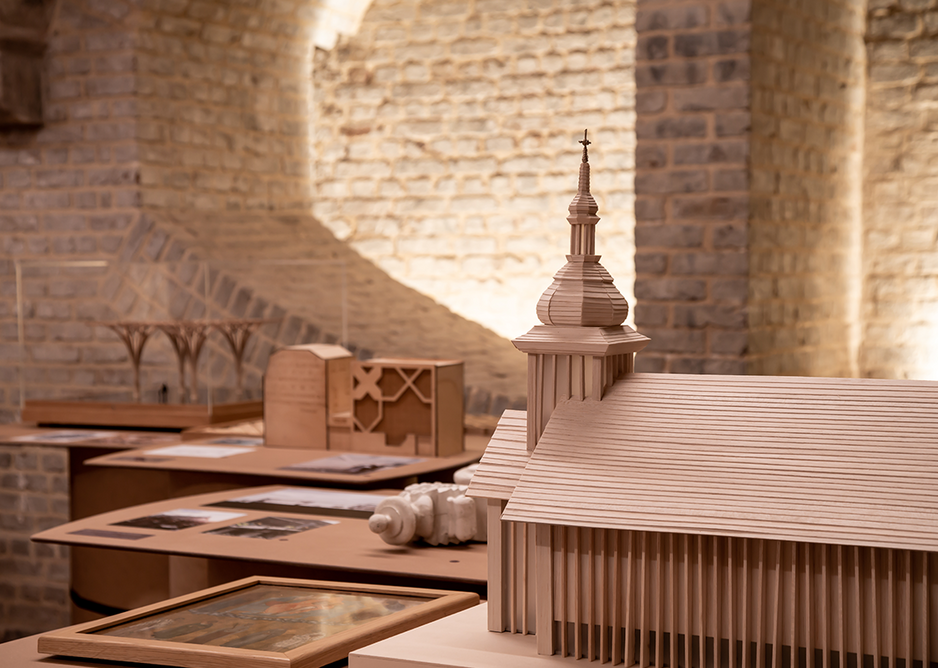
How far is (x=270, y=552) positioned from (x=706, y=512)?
1472 millimetres

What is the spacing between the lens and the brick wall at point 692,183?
15.7ft

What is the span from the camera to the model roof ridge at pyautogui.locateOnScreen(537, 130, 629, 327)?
193cm

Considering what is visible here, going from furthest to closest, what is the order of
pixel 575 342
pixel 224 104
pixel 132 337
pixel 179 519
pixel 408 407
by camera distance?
1. pixel 224 104
2. pixel 132 337
3. pixel 408 407
4. pixel 179 519
5. pixel 575 342

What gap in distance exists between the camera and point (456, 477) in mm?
3121

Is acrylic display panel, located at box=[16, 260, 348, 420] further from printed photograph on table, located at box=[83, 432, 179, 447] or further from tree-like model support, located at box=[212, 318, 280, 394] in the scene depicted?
printed photograph on table, located at box=[83, 432, 179, 447]

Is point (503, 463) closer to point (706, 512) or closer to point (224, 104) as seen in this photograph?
point (706, 512)

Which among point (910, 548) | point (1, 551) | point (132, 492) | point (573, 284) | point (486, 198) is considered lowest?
point (1, 551)

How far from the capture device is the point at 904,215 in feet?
20.1

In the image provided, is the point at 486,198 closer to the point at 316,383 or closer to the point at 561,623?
the point at 316,383

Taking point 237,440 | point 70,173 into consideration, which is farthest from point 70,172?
point 237,440

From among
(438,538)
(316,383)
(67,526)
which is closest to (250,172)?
(316,383)

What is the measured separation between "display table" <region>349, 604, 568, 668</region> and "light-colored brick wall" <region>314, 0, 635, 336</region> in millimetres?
5712

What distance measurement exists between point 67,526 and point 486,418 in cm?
272

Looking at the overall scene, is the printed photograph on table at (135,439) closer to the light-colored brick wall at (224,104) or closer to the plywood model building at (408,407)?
the plywood model building at (408,407)
